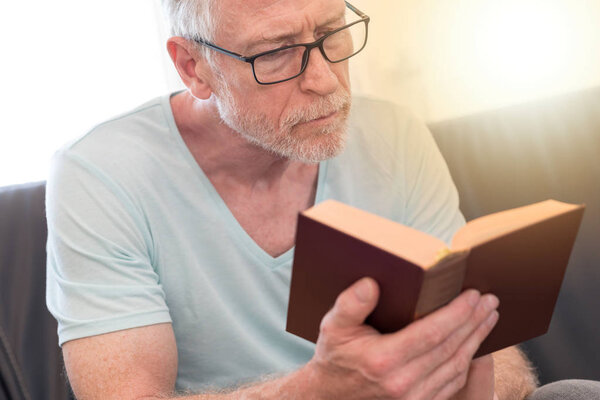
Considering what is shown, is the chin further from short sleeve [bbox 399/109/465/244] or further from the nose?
short sleeve [bbox 399/109/465/244]

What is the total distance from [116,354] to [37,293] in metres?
0.47

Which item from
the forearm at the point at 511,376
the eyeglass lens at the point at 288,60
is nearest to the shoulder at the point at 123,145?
the eyeglass lens at the point at 288,60

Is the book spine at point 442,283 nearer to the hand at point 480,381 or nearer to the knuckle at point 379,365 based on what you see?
the knuckle at point 379,365

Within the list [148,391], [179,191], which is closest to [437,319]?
[148,391]

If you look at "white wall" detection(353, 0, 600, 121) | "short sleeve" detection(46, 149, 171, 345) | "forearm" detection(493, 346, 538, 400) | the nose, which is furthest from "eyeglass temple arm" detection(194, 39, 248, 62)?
"white wall" detection(353, 0, 600, 121)

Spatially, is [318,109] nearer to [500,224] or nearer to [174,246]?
[174,246]

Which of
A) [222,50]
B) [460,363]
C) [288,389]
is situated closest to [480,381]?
[460,363]

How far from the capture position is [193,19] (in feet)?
4.01

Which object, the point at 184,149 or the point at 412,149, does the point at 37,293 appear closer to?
the point at 184,149

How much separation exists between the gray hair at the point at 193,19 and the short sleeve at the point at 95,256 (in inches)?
11.9

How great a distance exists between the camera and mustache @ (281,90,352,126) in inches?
46.2

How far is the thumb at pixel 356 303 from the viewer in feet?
2.42

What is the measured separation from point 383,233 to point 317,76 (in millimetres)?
508

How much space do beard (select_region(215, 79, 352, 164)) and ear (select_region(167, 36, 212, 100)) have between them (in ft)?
0.14
